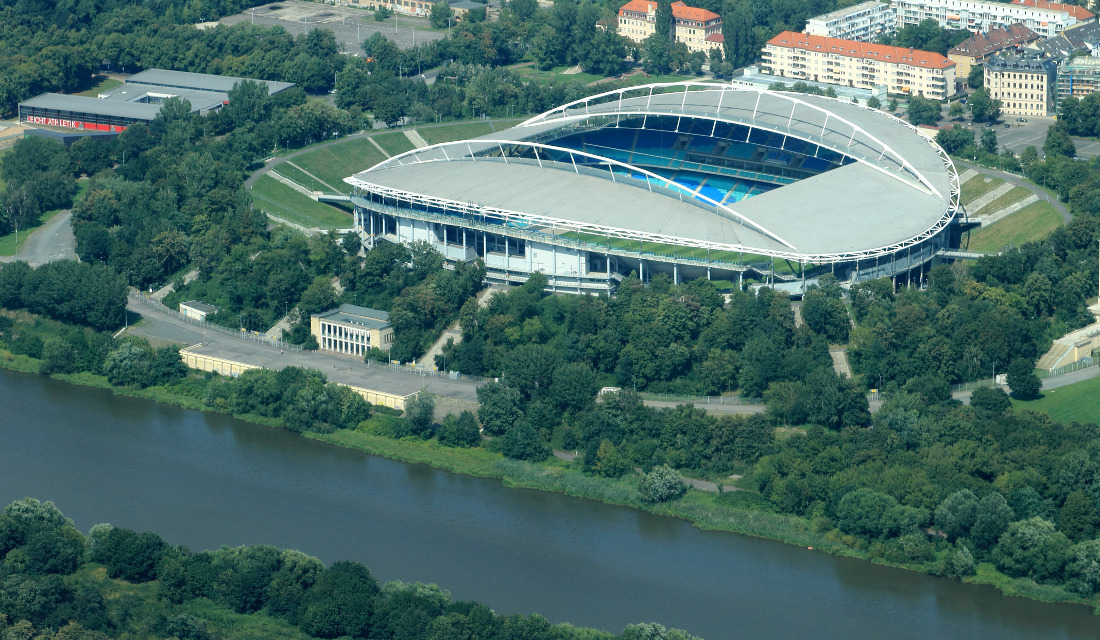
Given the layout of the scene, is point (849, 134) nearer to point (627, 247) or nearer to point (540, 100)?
point (627, 247)

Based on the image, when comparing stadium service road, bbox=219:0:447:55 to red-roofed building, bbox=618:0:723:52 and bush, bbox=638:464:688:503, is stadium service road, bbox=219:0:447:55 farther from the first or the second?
bush, bbox=638:464:688:503

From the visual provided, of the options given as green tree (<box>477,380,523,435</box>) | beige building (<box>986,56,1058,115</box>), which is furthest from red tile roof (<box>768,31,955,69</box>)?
green tree (<box>477,380,523,435</box>)

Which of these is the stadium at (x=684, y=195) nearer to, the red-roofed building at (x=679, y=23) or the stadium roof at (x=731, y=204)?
the stadium roof at (x=731, y=204)

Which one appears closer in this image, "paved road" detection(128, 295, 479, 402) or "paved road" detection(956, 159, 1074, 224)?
"paved road" detection(128, 295, 479, 402)

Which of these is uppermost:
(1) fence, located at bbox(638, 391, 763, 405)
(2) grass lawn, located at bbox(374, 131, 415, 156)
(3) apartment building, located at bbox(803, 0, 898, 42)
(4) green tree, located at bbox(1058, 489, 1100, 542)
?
(4) green tree, located at bbox(1058, 489, 1100, 542)

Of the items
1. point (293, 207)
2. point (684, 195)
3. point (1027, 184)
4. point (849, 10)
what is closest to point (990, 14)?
point (849, 10)

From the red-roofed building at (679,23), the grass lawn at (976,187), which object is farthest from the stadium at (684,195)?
the red-roofed building at (679,23)

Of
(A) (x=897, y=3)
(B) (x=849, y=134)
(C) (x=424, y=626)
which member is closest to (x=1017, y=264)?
(B) (x=849, y=134)
